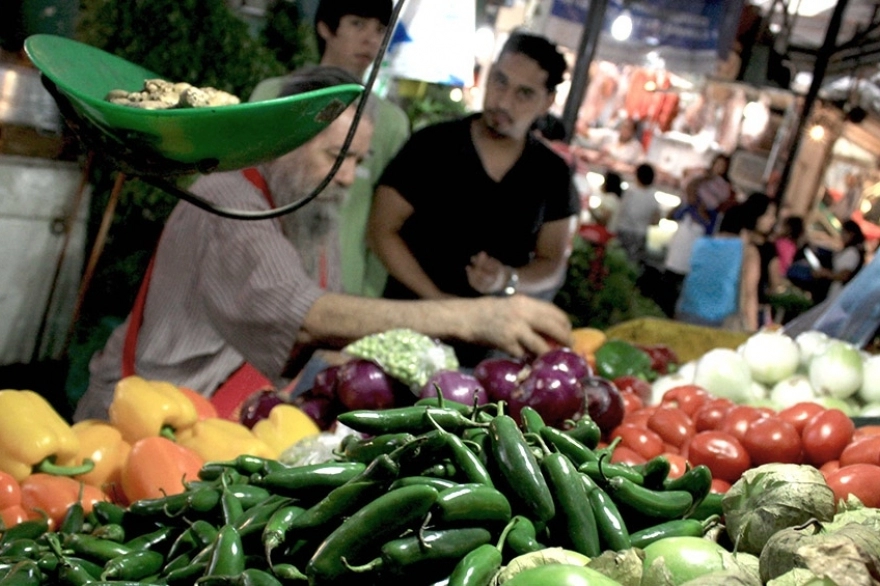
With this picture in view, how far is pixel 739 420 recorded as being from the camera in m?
2.55

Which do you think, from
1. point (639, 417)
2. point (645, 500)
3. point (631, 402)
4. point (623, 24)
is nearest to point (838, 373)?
point (631, 402)

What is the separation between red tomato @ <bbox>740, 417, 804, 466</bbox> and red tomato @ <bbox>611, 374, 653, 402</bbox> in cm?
95

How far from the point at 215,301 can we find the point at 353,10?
1.52 meters

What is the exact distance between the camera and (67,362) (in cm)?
497

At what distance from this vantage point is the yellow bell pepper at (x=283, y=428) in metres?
2.53

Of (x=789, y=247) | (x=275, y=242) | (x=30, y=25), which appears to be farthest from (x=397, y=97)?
(x=789, y=247)

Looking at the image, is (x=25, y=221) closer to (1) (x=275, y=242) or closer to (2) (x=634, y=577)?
(1) (x=275, y=242)

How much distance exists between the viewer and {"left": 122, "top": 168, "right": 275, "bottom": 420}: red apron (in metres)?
3.00

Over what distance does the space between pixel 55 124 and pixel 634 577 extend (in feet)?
14.7

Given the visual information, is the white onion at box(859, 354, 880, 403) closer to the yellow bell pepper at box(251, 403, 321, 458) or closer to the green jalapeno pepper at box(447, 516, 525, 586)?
the yellow bell pepper at box(251, 403, 321, 458)

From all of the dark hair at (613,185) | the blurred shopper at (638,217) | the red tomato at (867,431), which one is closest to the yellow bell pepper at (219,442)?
the red tomato at (867,431)

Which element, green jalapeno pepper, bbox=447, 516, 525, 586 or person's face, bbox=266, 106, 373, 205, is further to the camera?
person's face, bbox=266, 106, 373, 205

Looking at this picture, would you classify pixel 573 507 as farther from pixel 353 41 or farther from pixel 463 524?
pixel 353 41

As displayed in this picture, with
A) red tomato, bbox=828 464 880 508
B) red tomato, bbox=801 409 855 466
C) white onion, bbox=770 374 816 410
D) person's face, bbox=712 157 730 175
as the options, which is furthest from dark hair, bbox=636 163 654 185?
red tomato, bbox=828 464 880 508
